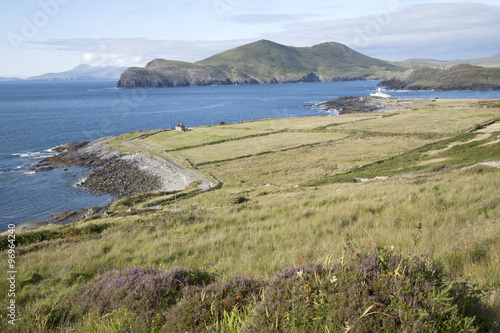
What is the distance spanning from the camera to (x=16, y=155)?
74250mm

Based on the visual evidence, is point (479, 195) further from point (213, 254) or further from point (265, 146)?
point (265, 146)

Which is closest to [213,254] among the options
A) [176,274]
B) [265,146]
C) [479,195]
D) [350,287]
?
[176,274]

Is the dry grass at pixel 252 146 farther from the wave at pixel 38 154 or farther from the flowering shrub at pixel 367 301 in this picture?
the flowering shrub at pixel 367 301

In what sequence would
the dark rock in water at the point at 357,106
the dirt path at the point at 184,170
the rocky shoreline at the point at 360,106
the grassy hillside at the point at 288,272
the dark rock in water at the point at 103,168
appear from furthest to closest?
the dark rock in water at the point at 357,106, the rocky shoreline at the point at 360,106, the dark rock in water at the point at 103,168, the dirt path at the point at 184,170, the grassy hillside at the point at 288,272

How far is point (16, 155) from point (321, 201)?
83446mm

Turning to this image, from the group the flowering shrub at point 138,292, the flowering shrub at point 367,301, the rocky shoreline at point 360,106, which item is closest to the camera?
the flowering shrub at point 367,301

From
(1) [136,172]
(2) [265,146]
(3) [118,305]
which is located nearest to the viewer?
(3) [118,305]

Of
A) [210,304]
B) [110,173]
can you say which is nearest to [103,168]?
[110,173]

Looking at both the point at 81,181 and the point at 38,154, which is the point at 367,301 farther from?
the point at 38,154

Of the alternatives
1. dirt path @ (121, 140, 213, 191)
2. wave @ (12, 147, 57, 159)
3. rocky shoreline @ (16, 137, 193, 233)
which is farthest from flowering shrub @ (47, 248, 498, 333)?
wave @ (12, 147, 57, 159)

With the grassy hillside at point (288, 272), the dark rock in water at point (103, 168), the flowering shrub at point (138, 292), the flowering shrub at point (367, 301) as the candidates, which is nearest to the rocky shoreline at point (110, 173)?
the dark rock in water at point (103, 168)

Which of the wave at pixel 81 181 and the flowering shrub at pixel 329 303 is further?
the wave at pixel 81 181

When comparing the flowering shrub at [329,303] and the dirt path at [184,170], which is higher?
the flowering shrub at [329,303]

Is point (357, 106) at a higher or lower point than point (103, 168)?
higher
